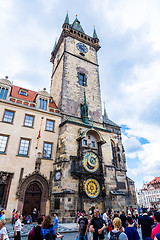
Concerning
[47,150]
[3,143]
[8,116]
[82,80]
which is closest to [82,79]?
[82,80]

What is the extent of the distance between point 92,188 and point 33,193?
18.6 ft

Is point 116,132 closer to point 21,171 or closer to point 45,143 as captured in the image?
point 45,143

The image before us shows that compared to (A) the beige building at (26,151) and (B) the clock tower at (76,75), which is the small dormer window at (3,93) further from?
(B) the clock tower at (76,75)

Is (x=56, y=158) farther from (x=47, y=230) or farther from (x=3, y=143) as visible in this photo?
(x=47, y=230)

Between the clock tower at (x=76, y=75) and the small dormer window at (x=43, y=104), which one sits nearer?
the small dormer window at (x=43, y=104)

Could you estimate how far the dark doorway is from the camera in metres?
14.2

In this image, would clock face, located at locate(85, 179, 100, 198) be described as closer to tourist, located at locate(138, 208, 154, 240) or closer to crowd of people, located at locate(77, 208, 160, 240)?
crowd of people, located at locate(77, 208, 160, 240)

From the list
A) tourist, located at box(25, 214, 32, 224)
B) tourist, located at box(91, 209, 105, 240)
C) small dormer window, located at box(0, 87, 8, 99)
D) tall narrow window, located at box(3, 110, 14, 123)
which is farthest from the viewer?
small dormer window, located at box(0, 87, 8, 99)

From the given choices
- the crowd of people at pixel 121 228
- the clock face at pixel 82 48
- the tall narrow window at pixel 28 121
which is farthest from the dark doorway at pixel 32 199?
the clock face at pixel 82 48

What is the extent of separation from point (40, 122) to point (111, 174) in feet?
32.1

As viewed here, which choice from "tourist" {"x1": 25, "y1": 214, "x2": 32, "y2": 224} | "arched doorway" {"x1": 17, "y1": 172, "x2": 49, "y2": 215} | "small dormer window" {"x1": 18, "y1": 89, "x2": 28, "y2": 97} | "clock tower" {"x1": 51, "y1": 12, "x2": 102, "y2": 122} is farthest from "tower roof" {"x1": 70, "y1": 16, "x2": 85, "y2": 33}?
"tourist" {"x1": 25, "y1": 214, "x2": 32, "y2": 224}

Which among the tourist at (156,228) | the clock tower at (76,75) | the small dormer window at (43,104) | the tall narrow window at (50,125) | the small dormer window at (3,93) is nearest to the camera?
the tourist at (156,228)

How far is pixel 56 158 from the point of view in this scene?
16547mm

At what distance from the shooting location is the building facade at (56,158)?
14.0m
